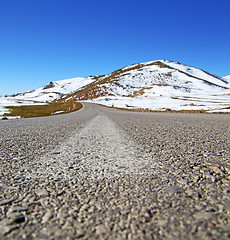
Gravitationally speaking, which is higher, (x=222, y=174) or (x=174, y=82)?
(x=174, y=82)

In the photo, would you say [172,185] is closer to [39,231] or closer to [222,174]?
[222,174]

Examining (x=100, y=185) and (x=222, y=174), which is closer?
(x=100, y=185)

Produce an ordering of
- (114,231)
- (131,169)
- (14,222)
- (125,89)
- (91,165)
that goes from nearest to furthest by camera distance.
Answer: (114,231), (14,222), (131,169), (91,165), (125,89)

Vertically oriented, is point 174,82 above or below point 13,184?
above

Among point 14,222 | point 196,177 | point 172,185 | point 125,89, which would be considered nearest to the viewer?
point 14,222

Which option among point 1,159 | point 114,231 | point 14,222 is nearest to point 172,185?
point 114,231

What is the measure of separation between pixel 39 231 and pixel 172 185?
1608 mm

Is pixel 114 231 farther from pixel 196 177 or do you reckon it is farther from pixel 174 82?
pixel 174 82

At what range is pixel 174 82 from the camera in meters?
160

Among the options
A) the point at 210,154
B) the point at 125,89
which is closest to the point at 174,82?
the point at 125,89

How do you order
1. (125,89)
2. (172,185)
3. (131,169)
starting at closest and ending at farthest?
1. (172,185)
2. (131,169)
3. (125,89)

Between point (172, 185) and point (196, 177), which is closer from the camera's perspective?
point (172, 185)

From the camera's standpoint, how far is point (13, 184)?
7.33 feet

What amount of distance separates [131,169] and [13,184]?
1.76 meters
